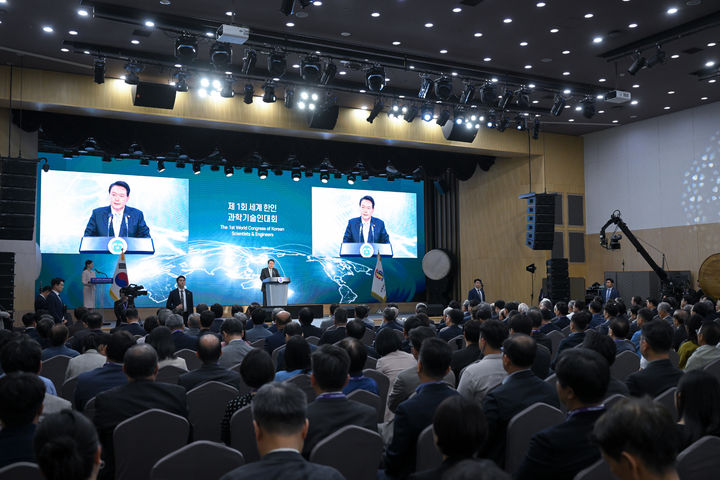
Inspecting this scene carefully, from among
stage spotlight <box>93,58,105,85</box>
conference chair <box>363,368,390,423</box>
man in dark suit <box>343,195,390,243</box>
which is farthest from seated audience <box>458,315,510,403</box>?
man in dark suit <box>343,195,390,243</box>

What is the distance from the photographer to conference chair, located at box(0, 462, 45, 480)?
2.15 metres

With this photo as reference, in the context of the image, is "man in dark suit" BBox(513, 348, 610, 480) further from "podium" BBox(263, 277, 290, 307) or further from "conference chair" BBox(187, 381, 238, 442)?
"podium" BBox(263, 277, 290, 307)

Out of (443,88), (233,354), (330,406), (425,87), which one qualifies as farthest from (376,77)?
(330,406)

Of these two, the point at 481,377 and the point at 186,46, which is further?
the point at 186,46

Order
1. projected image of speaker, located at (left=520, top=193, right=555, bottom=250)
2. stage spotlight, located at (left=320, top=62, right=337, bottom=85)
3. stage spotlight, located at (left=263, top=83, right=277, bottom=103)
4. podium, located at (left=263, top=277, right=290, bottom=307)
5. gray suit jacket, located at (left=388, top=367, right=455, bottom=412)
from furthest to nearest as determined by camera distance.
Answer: projected image of speaker, located at (left=520, top=193, right=555, bottom=250) → podium, located at (left=263, top=277, right=290, bottom=307) → stage spotlight, located at (left=263, top=83, right=277, bottom=103) → stage spotlight, located at (left=320, top=62, right=337, bottom=85) → gray suit jacket, located at (left=388, top=367, right=455, bottom=412)

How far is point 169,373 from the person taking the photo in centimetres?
456

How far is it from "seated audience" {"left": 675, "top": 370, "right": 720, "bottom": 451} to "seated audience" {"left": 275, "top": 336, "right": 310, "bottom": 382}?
2299 mm

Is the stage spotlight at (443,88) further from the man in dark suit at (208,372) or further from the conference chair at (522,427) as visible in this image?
the conference chair at (522,427)

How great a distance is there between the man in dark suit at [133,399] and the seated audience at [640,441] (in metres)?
2.43

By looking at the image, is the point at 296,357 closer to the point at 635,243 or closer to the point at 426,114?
the point at 426,114

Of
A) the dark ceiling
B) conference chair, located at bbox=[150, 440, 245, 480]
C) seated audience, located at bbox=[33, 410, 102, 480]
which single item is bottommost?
conference chair, located at bbox=[150, 440, 245, 480]

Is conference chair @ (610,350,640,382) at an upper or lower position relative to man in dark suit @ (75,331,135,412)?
lower

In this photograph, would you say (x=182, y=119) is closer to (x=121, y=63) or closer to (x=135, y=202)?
(x=121, y=63)

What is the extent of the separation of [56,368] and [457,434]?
433cm
